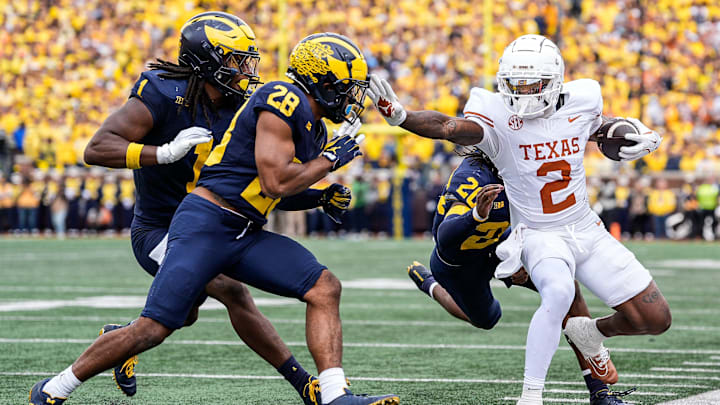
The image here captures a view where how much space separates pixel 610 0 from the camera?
83.2ft

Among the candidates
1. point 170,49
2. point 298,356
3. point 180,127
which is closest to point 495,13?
point 170,49

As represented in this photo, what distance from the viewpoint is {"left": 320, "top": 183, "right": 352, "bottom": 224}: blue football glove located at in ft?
15.4

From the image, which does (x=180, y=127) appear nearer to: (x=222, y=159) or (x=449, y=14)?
(x=222, y=159)

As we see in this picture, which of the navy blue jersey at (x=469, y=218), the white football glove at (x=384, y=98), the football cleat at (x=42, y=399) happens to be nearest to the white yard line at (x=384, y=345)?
the navy blue jersey at (x=469, y=218)

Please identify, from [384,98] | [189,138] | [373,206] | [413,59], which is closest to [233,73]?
[189,138]

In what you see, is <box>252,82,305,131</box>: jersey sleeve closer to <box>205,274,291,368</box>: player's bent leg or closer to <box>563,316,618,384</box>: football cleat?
<box>205,274,291,368</box>: player's bent leg

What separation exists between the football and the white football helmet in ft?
1.11

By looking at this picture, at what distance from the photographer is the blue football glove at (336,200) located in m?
4.69

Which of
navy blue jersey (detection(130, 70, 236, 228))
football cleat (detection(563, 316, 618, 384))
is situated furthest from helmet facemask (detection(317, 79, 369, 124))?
football cleat (detection(563, 316, 618, 384))

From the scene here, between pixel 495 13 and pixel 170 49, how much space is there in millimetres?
7314

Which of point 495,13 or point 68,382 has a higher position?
point 68,382

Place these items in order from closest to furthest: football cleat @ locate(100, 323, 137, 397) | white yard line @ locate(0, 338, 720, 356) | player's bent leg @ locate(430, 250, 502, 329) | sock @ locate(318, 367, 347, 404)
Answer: sock @ locate(318, 367, 347, 404)
football cleat @ locate(100, 323, 137, 397)
player's bent leg @ locate(430, 250, 502, 329)
white yard line @ locate(0, 338, 720, 356)

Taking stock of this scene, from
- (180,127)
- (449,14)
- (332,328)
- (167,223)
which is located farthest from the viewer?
(449,14)

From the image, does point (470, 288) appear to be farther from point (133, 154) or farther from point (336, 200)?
point (133, 154)
